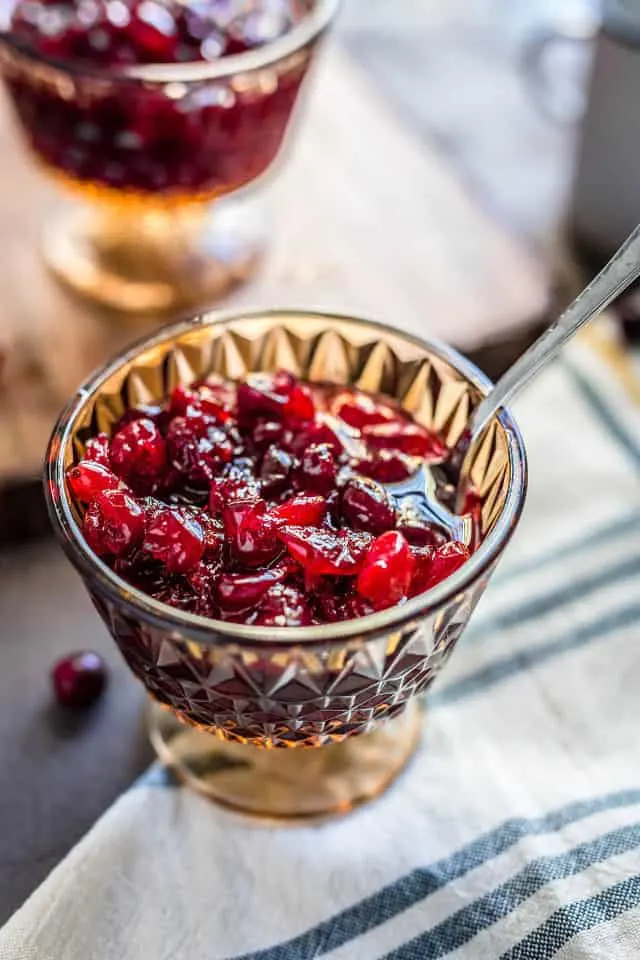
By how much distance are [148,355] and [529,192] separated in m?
1.43

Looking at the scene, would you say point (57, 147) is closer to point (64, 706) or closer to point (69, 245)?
point (69, 245)

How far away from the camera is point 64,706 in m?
1.75

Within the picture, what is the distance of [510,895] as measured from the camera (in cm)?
148

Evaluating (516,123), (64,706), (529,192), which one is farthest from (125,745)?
(516,123)

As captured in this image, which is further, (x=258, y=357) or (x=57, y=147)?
(x=57, y=147)

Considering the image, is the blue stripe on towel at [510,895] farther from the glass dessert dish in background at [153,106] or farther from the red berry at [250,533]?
the glass dessert dish in background at [153,106]

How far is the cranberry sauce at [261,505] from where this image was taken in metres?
1.37

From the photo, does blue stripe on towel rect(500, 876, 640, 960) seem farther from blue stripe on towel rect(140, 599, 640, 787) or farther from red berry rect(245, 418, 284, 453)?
red berry rect(245, 418, 284, 453)

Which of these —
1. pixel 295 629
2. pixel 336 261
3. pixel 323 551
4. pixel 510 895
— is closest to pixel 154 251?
A: pixel 336 261

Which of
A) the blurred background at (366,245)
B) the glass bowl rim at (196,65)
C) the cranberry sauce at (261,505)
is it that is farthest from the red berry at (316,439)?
the glass bowl rim at (196,65)

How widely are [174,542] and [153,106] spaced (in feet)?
3.26

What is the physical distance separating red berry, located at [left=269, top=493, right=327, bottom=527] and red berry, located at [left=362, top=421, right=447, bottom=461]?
0.59 ft

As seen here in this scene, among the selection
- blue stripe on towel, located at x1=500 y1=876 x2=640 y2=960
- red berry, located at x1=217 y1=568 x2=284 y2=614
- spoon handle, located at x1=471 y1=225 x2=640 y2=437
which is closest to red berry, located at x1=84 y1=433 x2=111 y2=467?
red berry, located at x1=217 y1=568 x2=284 y2=614

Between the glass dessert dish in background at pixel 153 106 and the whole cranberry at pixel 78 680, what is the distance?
0.80m
